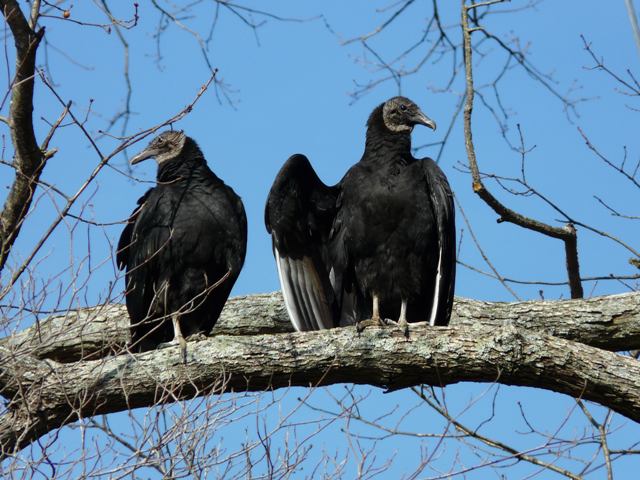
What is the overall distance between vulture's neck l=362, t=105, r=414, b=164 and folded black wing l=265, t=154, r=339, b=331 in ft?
0.79

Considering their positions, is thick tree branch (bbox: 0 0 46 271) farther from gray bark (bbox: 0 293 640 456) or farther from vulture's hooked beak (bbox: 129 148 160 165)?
vulture's hooked beak (bbox: 129 148 160 165)

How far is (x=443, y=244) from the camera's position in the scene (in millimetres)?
4371

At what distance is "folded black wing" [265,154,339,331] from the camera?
4480 millimetres

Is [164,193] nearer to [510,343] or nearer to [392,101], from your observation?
[392,101]

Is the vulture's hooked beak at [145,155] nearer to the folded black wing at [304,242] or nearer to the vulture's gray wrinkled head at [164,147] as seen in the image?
the vulture's gray wrinkled head at [164,147]

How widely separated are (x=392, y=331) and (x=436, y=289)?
878mm

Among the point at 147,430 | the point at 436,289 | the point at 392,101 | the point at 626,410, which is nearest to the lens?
the point at 147,430

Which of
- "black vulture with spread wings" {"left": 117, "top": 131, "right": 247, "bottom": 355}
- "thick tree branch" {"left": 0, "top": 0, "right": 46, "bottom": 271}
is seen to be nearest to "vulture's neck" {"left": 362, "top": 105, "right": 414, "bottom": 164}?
"black vulture with spread wings" {"left": 117, "top": 131, "right": 247, "bottom": 355}

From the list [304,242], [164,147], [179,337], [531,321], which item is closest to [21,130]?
[179,337]

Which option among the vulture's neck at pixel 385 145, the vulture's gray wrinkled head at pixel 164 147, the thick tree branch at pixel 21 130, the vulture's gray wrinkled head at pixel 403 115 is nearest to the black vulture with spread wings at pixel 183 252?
the vulture's gray wrinkled head at pixel 164 147

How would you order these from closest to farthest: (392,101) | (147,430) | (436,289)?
(147,430), (436,289), (392,101)

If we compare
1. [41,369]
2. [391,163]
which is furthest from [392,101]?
[41,369]

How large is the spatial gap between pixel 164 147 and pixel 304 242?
3.23 feet

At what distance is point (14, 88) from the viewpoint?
3.37 meters
